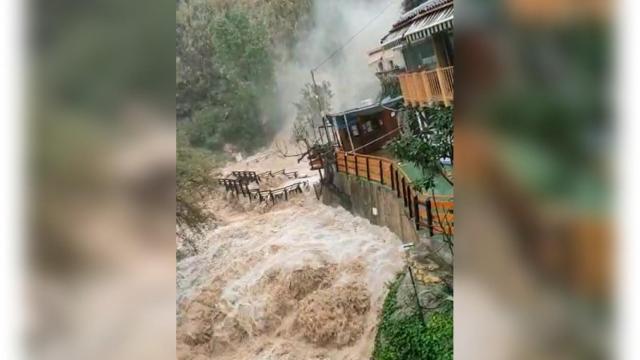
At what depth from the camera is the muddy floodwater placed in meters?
1.56

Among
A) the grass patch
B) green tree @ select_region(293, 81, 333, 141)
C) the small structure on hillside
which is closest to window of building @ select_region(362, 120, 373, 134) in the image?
the small structure on hillside

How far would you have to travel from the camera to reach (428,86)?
1626 millimetres

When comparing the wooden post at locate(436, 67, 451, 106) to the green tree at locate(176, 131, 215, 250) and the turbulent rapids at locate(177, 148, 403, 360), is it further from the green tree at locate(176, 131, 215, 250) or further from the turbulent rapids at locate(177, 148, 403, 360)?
the green tree at locate(176, 131, 215, 250)

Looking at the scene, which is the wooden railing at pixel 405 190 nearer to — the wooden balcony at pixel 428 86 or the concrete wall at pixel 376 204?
the concrete wall at pixel 376 204

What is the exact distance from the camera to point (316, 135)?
5.30 feet

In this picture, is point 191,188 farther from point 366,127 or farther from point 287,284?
point 366,127

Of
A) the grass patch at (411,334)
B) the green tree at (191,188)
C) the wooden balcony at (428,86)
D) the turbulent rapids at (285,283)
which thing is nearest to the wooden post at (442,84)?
the wooden balcony at (428,86)

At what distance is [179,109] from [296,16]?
16.2 inches

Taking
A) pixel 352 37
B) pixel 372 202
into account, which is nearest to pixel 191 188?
pixel 372 202

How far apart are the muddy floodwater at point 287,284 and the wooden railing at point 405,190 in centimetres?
10

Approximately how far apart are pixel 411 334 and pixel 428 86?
0.71 meters
